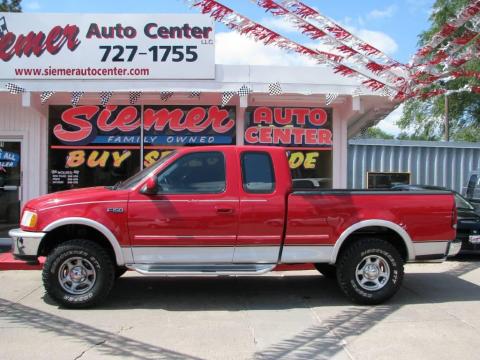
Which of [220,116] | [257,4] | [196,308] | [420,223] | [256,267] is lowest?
[196,308]

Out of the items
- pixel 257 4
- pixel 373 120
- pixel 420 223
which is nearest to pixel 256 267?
pixel 420 223

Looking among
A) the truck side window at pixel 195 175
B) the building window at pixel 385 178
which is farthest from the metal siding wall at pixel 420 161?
the truck side window at pixel 195 175

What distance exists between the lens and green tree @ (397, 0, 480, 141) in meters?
25.1

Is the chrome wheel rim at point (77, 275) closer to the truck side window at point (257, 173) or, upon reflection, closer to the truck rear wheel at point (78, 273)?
the truck rear wheel at point (78, 273)

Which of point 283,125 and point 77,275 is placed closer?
point 77,275

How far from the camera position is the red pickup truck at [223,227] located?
6398 mm

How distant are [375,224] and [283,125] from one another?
4.72m

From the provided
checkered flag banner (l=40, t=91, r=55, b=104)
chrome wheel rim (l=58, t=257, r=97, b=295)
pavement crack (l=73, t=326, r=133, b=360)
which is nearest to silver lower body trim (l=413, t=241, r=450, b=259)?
pavement crack (l=73, t=326, r=133, b=360)

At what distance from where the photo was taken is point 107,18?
33.6ft

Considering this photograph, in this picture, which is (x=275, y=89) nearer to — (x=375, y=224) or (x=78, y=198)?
(x=375, y=224)

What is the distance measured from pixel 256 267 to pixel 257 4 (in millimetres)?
3100

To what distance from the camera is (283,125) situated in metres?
11.0

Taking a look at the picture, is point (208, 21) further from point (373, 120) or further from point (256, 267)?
point (256, 267)

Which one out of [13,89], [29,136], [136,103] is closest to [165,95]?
[136,103]
